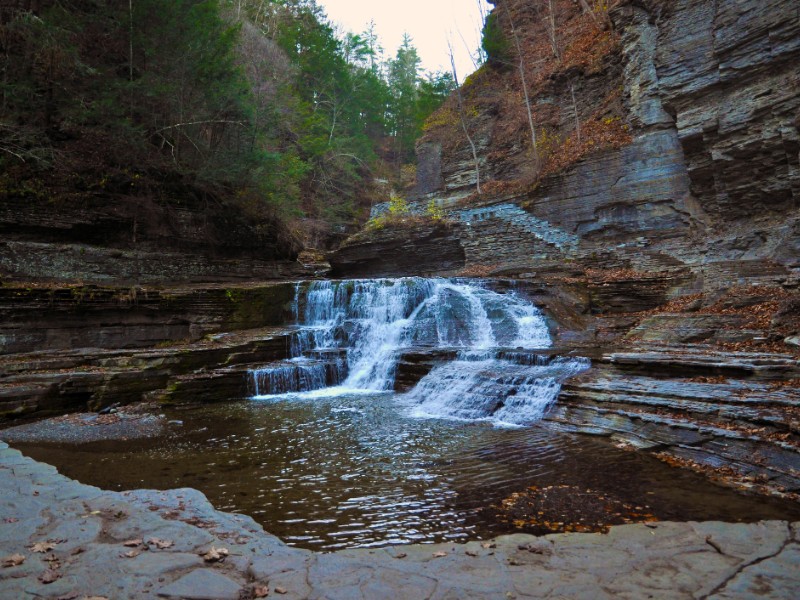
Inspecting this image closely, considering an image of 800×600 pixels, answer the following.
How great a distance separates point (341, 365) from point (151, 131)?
1066 centimetres

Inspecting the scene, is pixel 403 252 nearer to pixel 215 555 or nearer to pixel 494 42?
pixel 494 42

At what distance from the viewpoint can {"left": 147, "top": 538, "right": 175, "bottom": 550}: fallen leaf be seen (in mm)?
2717

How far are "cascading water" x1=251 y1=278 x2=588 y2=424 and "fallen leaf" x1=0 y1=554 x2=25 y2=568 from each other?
6.81 m

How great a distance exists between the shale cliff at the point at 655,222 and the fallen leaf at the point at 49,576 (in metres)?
6.07

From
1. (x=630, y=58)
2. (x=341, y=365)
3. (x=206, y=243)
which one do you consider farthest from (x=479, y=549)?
(x=630, y=58)

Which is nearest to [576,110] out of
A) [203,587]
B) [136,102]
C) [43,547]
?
[136,102]

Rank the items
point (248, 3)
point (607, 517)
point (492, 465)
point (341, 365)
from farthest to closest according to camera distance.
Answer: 1. point (248, 3)
2. point (341, 365)
3. point (492, 465)
4. point (607, 517)

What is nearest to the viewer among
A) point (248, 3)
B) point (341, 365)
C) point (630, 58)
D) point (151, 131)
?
point (341, 365)

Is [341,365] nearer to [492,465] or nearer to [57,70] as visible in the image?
[492,465]

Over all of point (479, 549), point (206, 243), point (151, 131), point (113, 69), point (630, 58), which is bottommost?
point (479, 549)

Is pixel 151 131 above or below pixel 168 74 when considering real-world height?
below

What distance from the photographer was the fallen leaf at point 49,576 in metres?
2.22

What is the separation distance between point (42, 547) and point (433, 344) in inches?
449

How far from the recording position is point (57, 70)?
12711 mm
